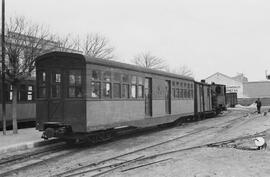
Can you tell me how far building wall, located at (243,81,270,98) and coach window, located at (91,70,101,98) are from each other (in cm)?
6935

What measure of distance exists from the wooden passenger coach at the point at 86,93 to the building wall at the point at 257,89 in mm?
67160

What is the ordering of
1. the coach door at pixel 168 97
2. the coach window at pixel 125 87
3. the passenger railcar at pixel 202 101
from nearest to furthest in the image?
the coach window at pixel 125 87
the coach door at pixel 168 97
the passenger railcar at pixel 202 101

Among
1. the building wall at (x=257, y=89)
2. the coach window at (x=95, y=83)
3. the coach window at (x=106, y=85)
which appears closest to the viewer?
the coach window at (x=95, y=83)

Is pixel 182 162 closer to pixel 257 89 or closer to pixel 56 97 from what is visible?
pixel 56 97

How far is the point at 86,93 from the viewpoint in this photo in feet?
32.6

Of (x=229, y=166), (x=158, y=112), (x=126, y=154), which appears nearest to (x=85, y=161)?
(x=126, y=154)

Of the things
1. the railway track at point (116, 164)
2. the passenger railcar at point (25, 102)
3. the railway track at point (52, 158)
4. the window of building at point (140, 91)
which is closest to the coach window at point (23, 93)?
the passenger railcar at point (25, 102)

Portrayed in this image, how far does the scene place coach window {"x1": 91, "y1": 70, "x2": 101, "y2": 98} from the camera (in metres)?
10.2

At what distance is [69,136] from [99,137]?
119 cm

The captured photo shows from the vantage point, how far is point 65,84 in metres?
10.3

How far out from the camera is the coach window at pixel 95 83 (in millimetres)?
10234

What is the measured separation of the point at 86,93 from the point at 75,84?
0.55m

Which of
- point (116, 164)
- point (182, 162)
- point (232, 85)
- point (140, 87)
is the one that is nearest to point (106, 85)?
point (140, 87)

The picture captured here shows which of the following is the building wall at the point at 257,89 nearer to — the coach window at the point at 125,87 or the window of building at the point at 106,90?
the coach window at the point at 125,87
